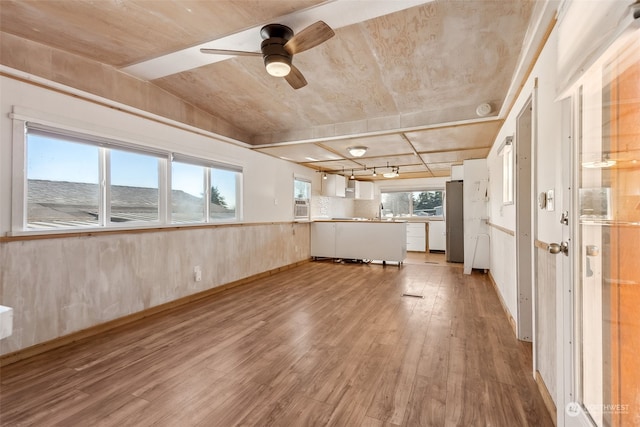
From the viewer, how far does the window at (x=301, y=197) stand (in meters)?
6.02

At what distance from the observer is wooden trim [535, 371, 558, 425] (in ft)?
4.76

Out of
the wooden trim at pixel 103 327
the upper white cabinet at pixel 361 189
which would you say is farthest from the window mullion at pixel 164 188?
the upper white cabinet at pixel 361 189

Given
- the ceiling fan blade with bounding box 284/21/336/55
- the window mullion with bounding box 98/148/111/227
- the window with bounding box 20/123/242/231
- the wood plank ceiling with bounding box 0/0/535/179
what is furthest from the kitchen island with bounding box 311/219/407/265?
the ceiling fan blade with bounding box 284/21/336/55

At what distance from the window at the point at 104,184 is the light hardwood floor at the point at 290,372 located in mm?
1114

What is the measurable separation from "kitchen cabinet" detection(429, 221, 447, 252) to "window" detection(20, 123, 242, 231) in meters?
5.96

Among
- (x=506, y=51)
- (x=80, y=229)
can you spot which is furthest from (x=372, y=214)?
(x=80, y=229)

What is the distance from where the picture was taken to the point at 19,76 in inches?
82.4

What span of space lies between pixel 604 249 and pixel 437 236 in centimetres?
677

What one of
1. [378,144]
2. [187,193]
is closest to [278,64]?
[187,193]

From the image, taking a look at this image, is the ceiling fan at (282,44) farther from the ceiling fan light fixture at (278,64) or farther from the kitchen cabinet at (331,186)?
the kitchen cabinet at (331,186)

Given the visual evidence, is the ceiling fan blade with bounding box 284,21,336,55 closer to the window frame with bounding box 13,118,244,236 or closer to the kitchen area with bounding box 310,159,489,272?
the window frame with bounding box 13,118,244,236

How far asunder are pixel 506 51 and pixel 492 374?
2.44m

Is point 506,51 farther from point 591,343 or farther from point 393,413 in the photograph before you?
point 393,413

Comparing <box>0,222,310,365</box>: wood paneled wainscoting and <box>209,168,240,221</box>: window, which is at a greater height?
<box>209,168,240,221</box>: window
